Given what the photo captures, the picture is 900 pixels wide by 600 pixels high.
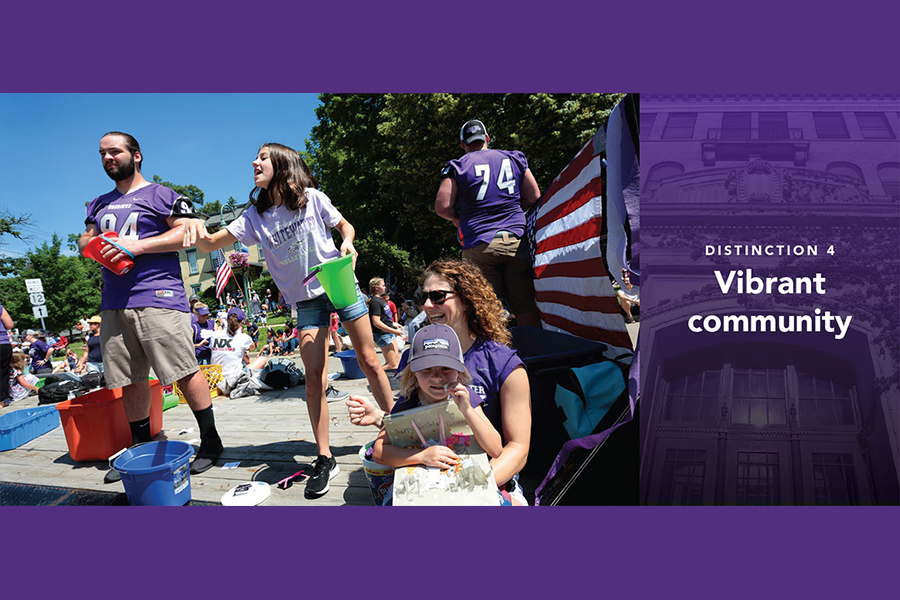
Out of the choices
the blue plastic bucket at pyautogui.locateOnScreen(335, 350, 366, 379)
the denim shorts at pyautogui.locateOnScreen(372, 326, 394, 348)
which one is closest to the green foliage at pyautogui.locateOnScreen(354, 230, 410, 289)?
the denim shorts at pyautogui.locateOnScreen(372, 326, 394, 348)

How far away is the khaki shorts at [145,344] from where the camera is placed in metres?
2.97

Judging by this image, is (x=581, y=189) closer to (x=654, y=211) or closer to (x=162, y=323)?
(x=654, y=211)

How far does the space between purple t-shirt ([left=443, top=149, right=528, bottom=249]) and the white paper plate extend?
7.05 ft

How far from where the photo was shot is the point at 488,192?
3494mm

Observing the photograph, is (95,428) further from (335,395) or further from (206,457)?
(335,395)

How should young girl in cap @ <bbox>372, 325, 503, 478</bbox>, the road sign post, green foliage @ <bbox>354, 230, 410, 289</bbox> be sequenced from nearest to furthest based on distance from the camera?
young girl in cap @ <bbox>372, 325, 503, 478</bbox>, the road sign post, green foliage @ <bbox>354, 230, 410, 289</bbox>

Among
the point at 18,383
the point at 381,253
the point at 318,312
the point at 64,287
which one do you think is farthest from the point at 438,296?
the point at 64,287

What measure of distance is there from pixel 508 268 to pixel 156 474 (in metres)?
2.63

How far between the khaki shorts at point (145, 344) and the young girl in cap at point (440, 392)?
180cm

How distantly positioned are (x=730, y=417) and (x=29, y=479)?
417 cm

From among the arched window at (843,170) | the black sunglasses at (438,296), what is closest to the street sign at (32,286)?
the black sunglasses at (438,296)

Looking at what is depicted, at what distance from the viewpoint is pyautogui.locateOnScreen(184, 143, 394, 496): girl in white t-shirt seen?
2693mm

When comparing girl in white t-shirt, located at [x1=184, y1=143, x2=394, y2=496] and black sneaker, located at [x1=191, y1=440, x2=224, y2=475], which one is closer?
girl in white t-shirt, located at [x1=184, y1=143, x2=394, y2=496]

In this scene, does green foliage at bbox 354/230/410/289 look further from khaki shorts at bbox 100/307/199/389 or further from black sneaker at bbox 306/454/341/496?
black sneaker at bbox 306/454/341/496
